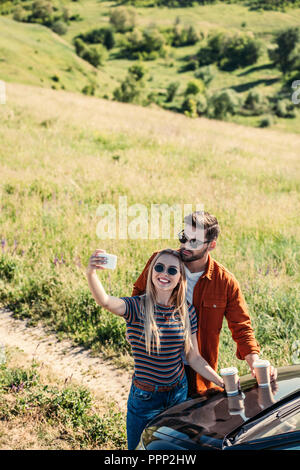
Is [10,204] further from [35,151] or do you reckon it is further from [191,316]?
[191,316]

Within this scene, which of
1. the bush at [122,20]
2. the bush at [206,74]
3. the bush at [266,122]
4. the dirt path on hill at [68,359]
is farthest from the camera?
the bush at [122,20]

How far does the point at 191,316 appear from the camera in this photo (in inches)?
127

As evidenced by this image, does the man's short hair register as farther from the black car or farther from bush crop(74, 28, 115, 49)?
bush crop(74, 28, 115, 49)

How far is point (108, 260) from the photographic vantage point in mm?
2885

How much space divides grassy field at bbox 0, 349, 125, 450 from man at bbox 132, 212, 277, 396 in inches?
43.9

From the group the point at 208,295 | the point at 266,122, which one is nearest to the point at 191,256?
the point at 208,295

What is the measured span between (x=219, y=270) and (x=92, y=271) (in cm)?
98

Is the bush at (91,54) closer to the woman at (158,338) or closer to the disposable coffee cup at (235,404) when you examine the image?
the woman at (158,338)

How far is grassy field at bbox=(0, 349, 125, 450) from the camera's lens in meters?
3.96

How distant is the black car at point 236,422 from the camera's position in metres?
2.38

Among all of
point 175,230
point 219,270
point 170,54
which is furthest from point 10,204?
point 170,54

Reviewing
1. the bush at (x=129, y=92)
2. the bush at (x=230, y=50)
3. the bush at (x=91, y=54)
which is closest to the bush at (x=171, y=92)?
the bush at (x=129, y=92)

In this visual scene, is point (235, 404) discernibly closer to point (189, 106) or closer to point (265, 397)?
point (265, 397)

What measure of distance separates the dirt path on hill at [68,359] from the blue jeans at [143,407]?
4.86ft
